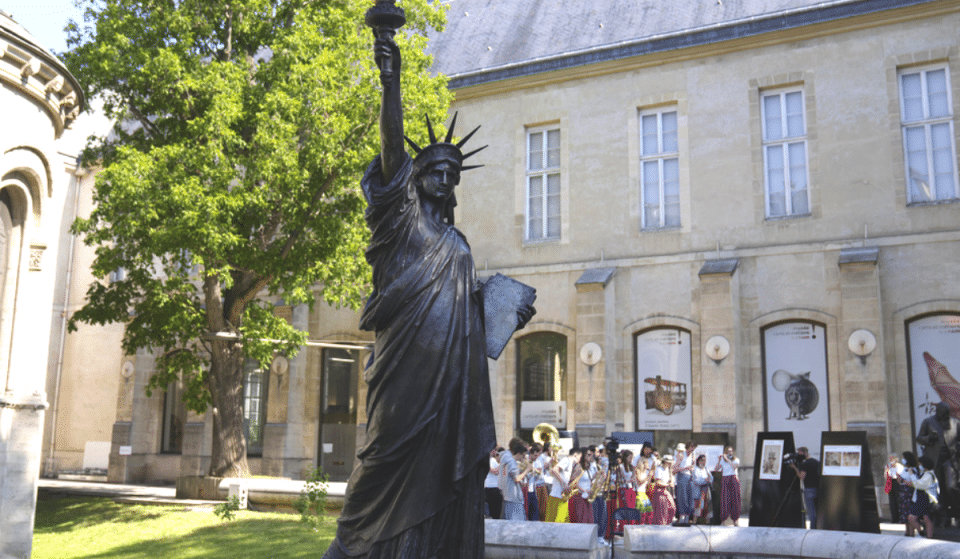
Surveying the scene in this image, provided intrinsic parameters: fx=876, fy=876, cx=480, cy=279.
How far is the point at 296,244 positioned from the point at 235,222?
130 cm

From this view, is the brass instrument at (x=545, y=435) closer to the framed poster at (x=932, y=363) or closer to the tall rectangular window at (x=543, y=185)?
the tall rectangular window at (x=543, y=185)

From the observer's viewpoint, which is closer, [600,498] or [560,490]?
[560,490]

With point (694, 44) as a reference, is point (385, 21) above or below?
below

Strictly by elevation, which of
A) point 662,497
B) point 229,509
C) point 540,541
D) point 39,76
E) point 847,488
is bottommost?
point 229,509

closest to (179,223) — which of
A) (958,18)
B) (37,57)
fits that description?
(37,57)

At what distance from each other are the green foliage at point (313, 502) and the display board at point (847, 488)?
7.84 metres

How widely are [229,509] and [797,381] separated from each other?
12.6 meters

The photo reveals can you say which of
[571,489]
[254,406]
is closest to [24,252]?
[571,489]

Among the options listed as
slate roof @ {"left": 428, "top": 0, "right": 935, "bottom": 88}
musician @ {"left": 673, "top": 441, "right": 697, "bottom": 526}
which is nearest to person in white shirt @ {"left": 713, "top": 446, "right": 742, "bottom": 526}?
musician @ {"left": 673, "top": 441, "right": 697, "bottom": 526}

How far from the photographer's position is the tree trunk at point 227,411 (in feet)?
62.7

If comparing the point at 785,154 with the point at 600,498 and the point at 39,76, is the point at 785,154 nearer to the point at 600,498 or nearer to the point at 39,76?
the point at 600,498

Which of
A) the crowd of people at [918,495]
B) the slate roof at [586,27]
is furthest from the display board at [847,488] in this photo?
the slate roof at [586,27]

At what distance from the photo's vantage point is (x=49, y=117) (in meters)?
12.3

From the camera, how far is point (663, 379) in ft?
70.6
